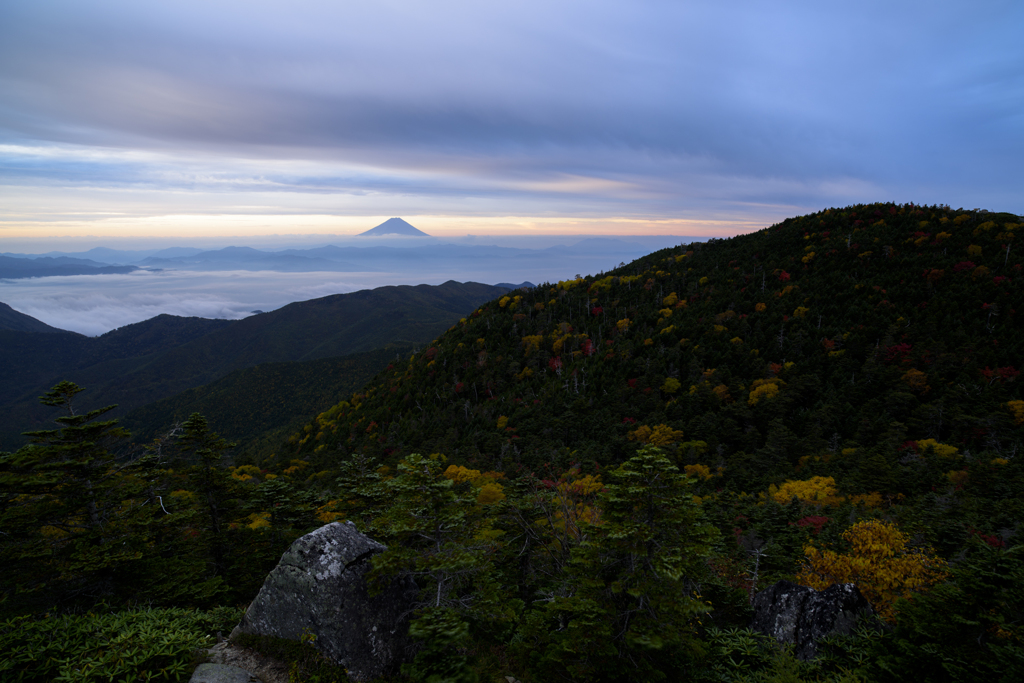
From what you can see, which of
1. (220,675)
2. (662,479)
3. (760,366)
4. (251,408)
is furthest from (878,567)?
(251,408)

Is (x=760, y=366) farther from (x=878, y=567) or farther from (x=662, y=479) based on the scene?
(x=662, y=479)

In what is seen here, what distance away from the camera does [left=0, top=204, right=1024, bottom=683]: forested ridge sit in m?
13.4

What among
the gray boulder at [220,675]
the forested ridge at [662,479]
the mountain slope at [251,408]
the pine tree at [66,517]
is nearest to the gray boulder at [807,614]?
the forested ridge at [662,479]

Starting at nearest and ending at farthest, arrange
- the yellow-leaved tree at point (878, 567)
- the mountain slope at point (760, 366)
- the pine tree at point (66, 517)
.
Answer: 1. the pine tree at point (66, 517)
2. the yellow-leaved tree at point (878, 567)
3. the mountain slope at point (760, 366)

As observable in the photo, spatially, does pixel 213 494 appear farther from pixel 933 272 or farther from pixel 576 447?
pixel 933 272

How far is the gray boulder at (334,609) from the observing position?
1495cm

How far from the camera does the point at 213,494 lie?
25.8 metres

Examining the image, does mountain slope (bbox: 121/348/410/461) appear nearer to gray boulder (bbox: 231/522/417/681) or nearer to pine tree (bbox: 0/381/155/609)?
pine tree (bbox: 0/381/155/609)

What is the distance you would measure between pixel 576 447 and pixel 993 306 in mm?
72330

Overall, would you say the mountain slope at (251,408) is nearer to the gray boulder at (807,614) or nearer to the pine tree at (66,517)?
the pine tree at (66,517)

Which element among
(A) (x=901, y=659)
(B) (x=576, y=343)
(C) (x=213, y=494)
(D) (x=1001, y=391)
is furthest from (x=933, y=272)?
(C) (x=213, y=494)

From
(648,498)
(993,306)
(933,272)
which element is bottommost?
(648,498)

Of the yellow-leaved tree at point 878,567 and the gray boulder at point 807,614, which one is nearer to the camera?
the gray boulder at point 807,614

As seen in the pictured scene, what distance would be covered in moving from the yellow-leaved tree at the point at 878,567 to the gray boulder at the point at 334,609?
836 inches
